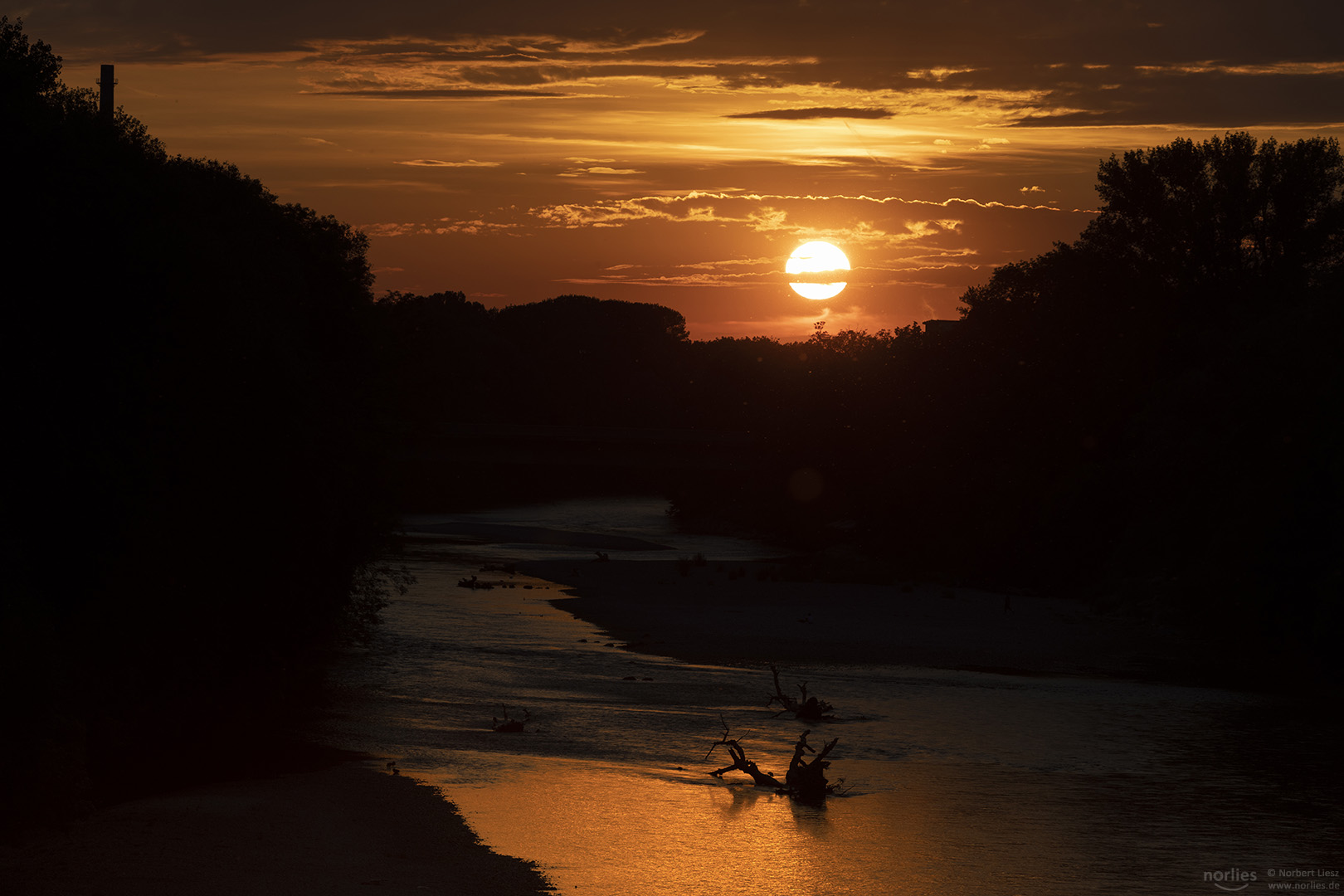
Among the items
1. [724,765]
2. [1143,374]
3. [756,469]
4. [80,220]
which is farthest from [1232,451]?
[756,469]

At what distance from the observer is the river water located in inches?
655

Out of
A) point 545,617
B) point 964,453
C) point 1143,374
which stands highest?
point 1143,374

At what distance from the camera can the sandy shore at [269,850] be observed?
14.4m

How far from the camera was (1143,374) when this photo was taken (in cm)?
5525

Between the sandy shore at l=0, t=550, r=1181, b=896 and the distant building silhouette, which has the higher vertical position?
the distant building silhouette

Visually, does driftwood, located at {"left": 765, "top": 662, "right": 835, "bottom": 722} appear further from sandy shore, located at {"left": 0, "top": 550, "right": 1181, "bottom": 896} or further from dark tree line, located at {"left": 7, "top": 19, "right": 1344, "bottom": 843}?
dark tree line, located at {"left": 7, "top": 19, "right": 1344, "bottom": 843}

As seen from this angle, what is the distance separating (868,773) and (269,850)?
10625 mm

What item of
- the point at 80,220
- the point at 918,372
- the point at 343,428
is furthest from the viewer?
the point at 918,372

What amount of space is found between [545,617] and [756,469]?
1843 inches

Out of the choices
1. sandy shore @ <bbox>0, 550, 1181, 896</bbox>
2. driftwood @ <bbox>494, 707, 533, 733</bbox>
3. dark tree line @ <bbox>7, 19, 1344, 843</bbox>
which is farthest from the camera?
driftwood @ <bbox>494, 707, 533, 733</bbox>

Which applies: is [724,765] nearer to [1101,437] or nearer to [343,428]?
[343,428]

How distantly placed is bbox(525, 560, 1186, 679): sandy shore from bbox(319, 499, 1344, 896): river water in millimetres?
2575

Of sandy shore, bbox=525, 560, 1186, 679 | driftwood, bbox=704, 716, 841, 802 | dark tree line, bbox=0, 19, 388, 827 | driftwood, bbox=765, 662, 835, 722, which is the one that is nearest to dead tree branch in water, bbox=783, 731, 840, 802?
driftwood, bbox=704, 716, 841, 802

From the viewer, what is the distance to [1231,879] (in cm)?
1652
